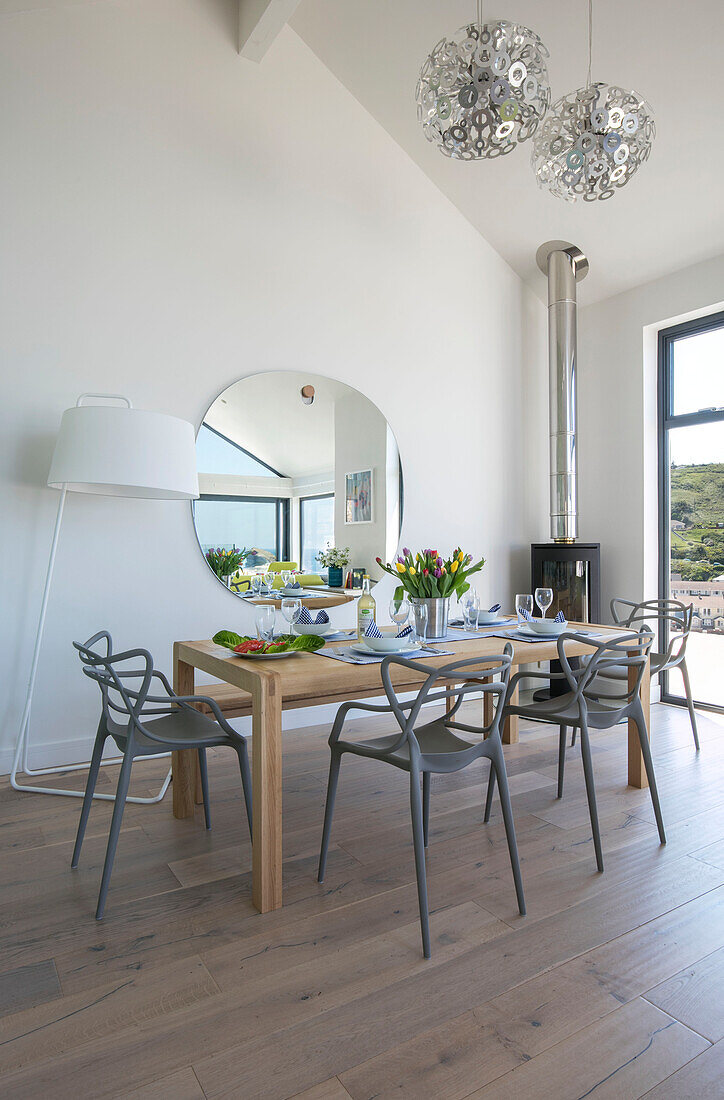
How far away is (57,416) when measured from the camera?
308 cm

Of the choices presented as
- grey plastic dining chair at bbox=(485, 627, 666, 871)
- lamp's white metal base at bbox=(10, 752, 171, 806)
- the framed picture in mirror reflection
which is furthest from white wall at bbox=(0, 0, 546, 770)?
grey plastic dining chair at bbox=(485, 627, 666, 871)

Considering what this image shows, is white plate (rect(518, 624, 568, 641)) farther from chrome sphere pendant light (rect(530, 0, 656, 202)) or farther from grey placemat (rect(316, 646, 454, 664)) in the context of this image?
chrome sphere pendant light (rect(530, 0, 656, 202))

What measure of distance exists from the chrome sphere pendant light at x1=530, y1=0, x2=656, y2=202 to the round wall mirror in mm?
1633

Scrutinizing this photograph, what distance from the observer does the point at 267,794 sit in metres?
1.89

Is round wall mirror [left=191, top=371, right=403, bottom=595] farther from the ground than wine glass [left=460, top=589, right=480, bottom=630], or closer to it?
farther from the ground

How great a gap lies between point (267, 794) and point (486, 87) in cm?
247

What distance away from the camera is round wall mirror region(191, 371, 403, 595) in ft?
11.6

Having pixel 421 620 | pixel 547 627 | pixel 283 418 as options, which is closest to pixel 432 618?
pixel 421 620

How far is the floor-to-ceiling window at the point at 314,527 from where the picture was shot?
3818mm

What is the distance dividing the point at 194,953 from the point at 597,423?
13.5 feet

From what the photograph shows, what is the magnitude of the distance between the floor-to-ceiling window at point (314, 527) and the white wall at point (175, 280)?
0.49 metres

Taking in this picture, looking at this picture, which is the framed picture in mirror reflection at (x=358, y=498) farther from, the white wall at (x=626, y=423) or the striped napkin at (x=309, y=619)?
the white wall at (x=626, y=423)

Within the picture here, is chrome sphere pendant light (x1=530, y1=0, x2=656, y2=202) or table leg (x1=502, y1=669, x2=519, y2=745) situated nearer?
chrome sphere pendant light (x1=530, y1=0, x2=656, y2=202)

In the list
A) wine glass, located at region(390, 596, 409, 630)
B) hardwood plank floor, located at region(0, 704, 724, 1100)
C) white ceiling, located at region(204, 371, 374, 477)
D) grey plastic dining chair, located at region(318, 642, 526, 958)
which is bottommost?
hardwood plank floor, located at region(0, 704, 724, 1100)
